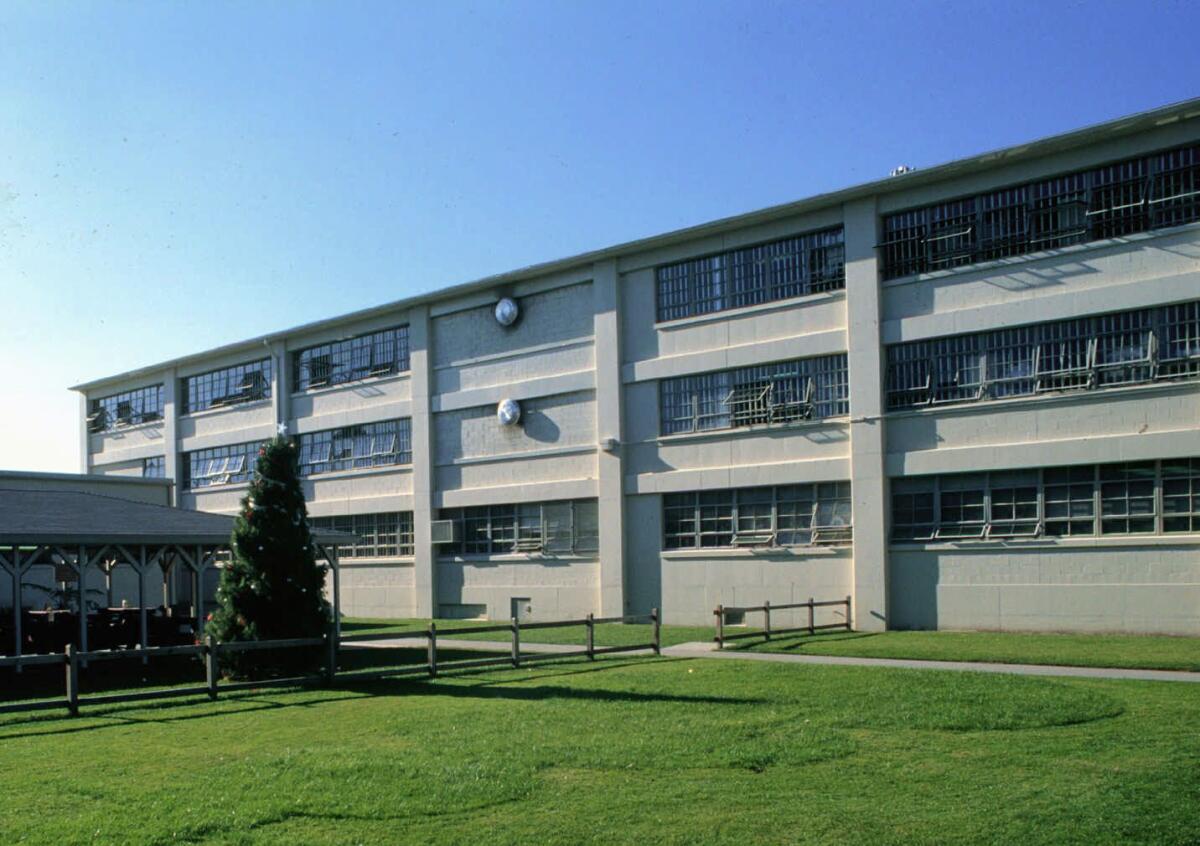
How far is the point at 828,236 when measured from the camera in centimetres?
2814

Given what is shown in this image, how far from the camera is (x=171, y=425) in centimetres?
4897

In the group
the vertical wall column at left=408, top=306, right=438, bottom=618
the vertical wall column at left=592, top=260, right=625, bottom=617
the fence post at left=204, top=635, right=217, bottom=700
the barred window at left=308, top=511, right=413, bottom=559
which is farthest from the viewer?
the barred window at left=308, top=511, right=413, bottom=559

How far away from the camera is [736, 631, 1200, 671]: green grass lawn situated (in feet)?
62.6

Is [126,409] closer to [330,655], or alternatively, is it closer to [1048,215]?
[330,655]

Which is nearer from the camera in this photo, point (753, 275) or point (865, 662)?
point (865, 662)

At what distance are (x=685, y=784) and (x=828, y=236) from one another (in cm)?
2040

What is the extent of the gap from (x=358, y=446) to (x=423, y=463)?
392 cm

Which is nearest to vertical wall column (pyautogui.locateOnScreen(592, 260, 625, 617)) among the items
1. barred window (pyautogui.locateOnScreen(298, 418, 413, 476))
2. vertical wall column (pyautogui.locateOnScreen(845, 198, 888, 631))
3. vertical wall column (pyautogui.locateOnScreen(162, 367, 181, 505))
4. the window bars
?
vertical wall column (pyautogui.locateOnScreen(845, 198, 888, 631))

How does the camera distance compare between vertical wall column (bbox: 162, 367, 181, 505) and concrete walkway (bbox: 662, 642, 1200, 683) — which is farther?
vertical wall column (bbox: 162, 367, 181, 505)

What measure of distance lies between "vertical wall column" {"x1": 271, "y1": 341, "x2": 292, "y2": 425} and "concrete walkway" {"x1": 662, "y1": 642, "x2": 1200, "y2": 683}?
24473mm

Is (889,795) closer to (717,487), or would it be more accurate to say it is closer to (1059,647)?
(1059,647)

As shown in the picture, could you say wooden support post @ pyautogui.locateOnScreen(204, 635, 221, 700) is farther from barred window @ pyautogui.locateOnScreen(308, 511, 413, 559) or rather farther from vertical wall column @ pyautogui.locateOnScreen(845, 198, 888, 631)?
barred window @ pyautogui.locateOnScreen(308, 511, 413, 559)

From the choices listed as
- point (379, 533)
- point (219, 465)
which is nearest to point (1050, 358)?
point (379, 533)

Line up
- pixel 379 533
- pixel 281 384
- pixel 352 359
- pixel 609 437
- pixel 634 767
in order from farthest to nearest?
pixel 281 384, pixel 352 359, pixel 379 533, pixel 609 437, pixel 634 767
